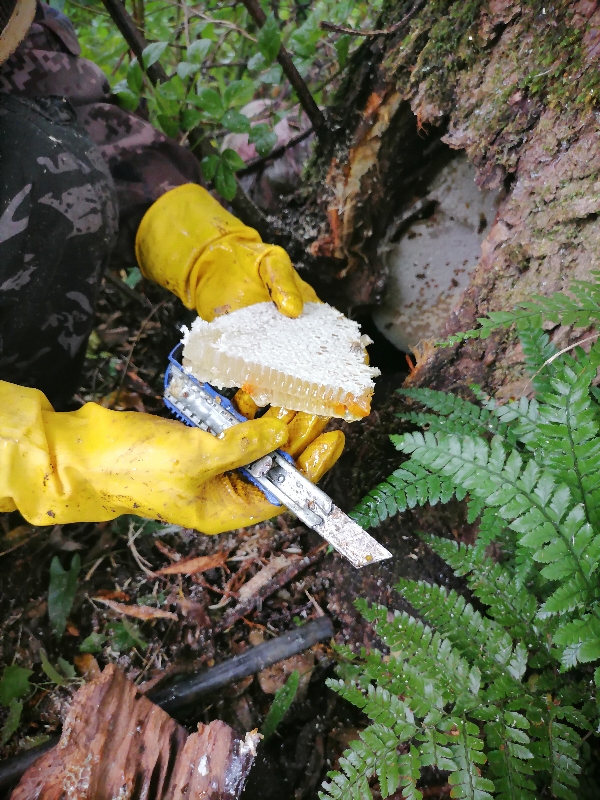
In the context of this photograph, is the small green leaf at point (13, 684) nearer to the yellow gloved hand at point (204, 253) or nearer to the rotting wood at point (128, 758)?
the rotting wood at point (128, 758)

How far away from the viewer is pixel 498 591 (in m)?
1.57

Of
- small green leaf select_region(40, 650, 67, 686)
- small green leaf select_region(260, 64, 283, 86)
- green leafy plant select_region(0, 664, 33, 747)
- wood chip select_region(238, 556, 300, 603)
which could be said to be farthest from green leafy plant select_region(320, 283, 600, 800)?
small green leaf select_region(260, 64, 283, 86)

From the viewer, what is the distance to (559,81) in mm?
1627

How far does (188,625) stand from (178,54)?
146 inches

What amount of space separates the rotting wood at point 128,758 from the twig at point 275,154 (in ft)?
9.29

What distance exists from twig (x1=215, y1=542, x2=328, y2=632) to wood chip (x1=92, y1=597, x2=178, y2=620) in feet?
0.77

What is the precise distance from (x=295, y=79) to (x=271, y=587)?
2.41m

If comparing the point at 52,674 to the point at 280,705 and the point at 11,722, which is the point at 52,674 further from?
the point at 280,705

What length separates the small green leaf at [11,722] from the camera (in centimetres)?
190

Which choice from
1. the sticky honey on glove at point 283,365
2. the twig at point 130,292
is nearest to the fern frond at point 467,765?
the sticky honey on glove at point 283,365

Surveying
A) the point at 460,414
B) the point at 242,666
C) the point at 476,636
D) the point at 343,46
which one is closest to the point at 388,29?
the point at 343,46

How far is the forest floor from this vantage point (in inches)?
76.7

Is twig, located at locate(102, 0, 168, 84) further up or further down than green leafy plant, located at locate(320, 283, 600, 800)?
further up

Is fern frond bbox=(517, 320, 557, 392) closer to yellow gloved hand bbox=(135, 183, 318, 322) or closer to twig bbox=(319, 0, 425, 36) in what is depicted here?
yellow gloved hand bbox=(135, 183, 318, 322)
